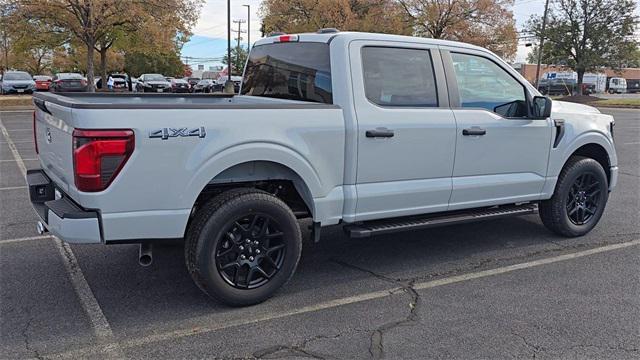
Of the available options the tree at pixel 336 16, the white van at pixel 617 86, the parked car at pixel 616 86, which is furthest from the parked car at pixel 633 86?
the tree at pixel 336 16

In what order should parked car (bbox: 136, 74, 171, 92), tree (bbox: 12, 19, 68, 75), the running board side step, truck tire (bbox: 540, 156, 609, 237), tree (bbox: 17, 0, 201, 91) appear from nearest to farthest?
the running board side step, truck tire (bbox: 540, 156, 609, 237), tree (bbox: 17, 0, 201, 91), tree (bbox: 12, 19, 68, 75), parked car (bbox: 136, 74, 171, 92)

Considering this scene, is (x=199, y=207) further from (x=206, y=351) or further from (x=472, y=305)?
(x=472, y=305)

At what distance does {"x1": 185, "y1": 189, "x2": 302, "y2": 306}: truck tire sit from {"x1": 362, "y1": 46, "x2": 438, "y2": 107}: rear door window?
1227 millimetres

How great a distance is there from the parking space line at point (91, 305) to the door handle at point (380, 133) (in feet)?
7.39

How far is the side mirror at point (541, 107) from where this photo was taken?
16.4 ft

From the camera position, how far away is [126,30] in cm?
2705

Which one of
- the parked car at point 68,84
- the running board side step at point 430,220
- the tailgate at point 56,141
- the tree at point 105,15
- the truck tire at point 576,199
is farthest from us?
the parked car at point 68,84

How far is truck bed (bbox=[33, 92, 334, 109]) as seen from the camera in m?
3.41

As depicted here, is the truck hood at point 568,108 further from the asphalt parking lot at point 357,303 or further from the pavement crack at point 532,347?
the pavement crack at point 532,347

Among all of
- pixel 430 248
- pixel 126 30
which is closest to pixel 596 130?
pixel 430 248

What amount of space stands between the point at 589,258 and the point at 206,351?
3.65 metres

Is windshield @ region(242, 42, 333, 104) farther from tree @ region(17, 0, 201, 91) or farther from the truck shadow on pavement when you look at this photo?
tree @ region(17, 0, 201, 91)

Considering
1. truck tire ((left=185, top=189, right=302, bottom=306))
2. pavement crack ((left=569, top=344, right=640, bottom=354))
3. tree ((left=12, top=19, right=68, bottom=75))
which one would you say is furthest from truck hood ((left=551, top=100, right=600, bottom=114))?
tree ((left=12, top=19, right=68, bottom=75))

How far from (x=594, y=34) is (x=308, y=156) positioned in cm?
4073
